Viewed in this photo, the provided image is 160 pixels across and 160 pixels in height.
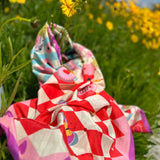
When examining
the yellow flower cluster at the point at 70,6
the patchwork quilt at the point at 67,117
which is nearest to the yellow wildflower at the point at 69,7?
the yellow flower cluster at the point at 70,6

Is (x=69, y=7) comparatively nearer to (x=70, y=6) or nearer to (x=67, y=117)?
(x=70, y=6)

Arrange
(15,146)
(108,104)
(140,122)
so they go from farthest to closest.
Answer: (140,122), (108,104), (15,146)

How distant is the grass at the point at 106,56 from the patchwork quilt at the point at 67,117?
0.33ft

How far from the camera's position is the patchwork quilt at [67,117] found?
66 cm

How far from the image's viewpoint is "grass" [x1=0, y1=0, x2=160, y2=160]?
105cm

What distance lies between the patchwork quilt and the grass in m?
0.10

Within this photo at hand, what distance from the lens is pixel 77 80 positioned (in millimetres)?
985

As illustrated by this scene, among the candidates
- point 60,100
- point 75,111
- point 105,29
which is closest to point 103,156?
point 75,111

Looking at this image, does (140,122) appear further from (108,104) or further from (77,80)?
(77,80)

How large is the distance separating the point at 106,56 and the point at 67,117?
108cm

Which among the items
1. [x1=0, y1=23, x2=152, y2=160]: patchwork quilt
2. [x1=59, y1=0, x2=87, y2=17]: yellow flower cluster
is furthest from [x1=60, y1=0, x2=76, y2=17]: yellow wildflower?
[x1=0, y1=23, x2=152, y2=160]: patchwork quilt

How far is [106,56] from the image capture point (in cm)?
176

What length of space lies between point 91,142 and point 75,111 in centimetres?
15

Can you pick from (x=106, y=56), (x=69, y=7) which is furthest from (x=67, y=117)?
(x=106, y=56)
